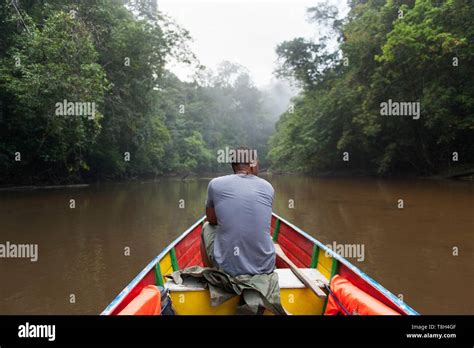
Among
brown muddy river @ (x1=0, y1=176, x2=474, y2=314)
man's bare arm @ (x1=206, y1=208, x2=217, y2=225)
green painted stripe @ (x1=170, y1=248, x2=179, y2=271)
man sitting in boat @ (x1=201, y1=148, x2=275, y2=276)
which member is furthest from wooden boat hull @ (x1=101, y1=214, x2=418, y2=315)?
brown muddy river @ (x1=0, y1=176, x2=474, y2=314)

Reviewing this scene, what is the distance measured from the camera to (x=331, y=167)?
3350 centimetres

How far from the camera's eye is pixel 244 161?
317cm

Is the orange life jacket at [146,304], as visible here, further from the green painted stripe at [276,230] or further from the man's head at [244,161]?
the green painted stripe at [276,230]

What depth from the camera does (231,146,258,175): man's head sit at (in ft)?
10.4

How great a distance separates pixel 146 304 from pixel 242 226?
86cm

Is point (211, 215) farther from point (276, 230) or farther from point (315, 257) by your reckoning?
point (276, 230)

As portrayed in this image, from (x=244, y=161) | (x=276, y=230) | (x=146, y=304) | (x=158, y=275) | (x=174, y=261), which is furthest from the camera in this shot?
(x=276, y=230)

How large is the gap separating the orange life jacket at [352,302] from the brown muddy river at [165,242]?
1.50m

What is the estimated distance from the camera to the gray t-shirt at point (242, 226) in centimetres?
299

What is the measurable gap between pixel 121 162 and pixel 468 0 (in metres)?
21.0

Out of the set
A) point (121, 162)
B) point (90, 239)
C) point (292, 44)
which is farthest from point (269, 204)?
point (292, 44)

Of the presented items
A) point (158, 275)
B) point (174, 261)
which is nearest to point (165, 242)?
point (174, 261)

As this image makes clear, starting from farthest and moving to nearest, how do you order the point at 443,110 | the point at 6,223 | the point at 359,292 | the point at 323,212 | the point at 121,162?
the point at 121,162 < the point at 443,110 < the point at 323,212 < the point at 6,223 < the point at 359,292
